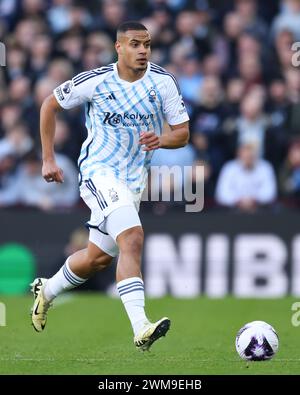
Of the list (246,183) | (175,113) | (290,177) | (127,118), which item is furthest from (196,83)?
(127,118)

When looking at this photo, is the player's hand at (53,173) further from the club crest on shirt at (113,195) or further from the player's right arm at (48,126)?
the club crest on shirt at (113,195)

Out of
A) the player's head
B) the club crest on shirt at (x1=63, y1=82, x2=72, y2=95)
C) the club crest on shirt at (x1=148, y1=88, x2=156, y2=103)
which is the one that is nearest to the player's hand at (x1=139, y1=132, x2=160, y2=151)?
the club crest on shirt at (x1=148, y1=88, x2=156, y2=103)

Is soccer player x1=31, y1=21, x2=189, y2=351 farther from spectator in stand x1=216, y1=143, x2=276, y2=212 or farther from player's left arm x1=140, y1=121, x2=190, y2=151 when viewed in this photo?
spectator in stand x1=216, y1=143, x2=276, y2=212

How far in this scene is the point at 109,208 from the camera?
8.80 metres

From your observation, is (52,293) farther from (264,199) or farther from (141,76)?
(264,199)

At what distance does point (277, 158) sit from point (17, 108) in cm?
394

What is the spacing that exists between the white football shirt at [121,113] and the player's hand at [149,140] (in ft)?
1.69

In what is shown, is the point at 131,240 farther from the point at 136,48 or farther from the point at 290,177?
the point at 290,177

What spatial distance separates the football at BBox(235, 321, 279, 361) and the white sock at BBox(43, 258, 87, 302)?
1733 mm

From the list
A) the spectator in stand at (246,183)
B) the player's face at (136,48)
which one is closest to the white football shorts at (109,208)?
the player's face at (136,48)

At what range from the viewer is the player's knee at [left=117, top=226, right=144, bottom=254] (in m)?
8.55

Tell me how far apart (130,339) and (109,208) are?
195 centimetres

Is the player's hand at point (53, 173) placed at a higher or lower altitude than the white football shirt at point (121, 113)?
lower

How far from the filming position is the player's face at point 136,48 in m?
8.91
